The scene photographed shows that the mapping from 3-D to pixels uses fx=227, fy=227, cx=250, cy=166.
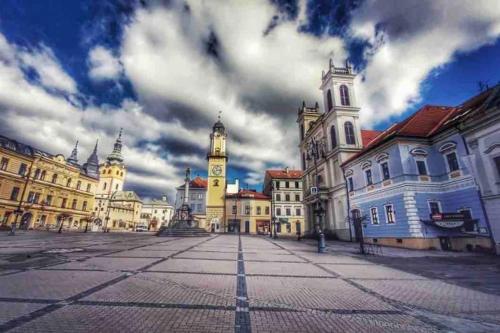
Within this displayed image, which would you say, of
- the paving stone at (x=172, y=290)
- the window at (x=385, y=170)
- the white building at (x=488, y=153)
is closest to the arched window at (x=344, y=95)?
the window at (x=385, y=170)

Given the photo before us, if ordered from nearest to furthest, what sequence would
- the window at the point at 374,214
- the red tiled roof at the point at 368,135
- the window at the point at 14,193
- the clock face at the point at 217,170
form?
the window at the point at 374,214
the red tiled roof at the point at 368,135
the window at the point at 14,193
the clock face at the point at 217,170

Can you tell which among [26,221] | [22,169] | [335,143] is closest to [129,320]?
[335,143]

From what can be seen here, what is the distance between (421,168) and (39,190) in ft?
175

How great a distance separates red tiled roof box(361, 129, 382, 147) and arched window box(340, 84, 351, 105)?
16.0 ft

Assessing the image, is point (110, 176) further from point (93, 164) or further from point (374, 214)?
point (374, 214)

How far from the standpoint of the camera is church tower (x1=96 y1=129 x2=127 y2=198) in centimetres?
7431

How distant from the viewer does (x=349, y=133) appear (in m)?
27.2

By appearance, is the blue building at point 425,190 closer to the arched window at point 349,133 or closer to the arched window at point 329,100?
the arched window at point 349,133

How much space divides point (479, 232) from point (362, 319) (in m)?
16.1

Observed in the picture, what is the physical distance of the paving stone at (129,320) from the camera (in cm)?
294

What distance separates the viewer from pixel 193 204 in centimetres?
5556

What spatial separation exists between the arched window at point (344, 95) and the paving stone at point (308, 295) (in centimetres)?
2731

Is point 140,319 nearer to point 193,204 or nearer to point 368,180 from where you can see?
point 368,180

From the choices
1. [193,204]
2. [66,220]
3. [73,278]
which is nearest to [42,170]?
[66,220]
